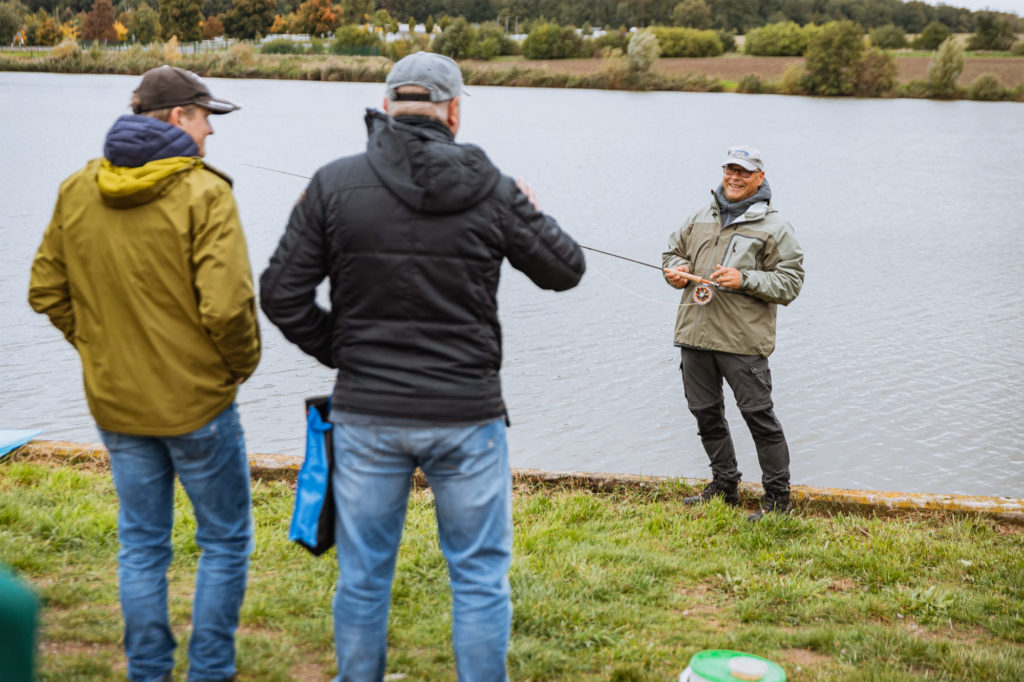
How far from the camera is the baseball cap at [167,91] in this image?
9.95 ft

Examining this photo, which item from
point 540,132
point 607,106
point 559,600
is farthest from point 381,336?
point 607,106

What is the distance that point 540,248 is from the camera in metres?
2.76

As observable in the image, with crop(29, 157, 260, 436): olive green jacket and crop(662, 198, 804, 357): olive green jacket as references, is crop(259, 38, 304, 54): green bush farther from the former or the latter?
crop(29, 157, 260, 436): olive green jacket

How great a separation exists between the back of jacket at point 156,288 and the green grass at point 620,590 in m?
0.99

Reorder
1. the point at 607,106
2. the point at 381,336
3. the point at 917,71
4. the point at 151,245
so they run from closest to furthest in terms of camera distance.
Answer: the point at 381,336 → the point at 151,245 → the point at 607,106 → the point at 917,71

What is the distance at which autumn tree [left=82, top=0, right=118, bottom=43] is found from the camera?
94062 mm

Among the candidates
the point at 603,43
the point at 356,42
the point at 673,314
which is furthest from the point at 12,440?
the point at 356,42

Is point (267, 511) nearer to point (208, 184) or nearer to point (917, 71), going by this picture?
point (208, 184)

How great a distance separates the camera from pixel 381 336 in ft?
8.68

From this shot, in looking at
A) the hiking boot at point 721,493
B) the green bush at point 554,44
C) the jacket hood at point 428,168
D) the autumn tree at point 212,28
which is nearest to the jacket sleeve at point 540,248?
the jacket hood at point 428,168

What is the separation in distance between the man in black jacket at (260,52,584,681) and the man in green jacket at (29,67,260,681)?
9.6 inches

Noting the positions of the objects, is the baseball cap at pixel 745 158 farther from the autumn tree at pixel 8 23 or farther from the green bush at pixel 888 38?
the autumn tree at pixel 8 23

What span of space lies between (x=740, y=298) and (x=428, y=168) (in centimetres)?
281

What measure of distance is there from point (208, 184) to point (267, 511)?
7.70ft
